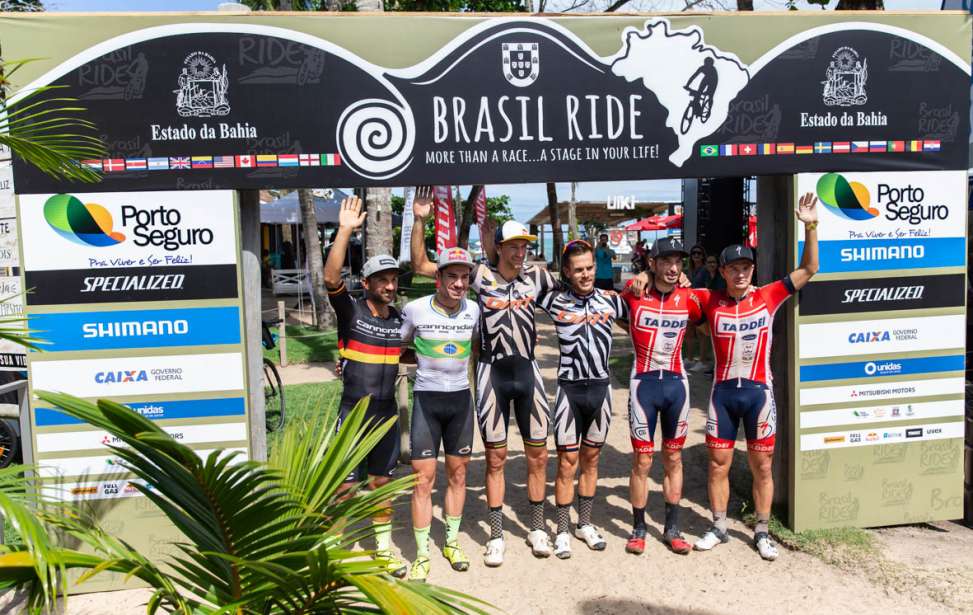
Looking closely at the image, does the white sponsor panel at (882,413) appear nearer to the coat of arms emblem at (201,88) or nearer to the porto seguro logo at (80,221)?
the coat of arms emblem at (201,88)

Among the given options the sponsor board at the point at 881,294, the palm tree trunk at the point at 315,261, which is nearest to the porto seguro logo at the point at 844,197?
the sponsor board at the point at 881,294

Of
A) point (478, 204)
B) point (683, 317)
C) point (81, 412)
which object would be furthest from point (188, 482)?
point (478, 204)

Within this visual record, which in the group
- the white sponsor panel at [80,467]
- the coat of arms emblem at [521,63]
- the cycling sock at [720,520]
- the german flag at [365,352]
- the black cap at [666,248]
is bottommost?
the cycling sock at [720,520]

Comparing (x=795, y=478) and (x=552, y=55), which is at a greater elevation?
(x=552, y=55)

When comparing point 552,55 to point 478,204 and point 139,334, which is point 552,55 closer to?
point 139,334

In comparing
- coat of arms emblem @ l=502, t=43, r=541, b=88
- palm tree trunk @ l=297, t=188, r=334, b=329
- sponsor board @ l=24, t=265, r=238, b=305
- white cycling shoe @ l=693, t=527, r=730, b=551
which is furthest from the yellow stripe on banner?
palm tree trunk @ l=297, t=188, r=334, b=329

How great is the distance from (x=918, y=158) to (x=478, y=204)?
971 cm

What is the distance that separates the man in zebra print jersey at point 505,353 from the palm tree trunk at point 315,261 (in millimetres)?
11196

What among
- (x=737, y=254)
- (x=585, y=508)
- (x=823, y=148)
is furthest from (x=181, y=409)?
(x=823, y=148)

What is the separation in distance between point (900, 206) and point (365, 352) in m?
3.89

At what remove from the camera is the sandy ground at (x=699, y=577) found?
13.9 feet

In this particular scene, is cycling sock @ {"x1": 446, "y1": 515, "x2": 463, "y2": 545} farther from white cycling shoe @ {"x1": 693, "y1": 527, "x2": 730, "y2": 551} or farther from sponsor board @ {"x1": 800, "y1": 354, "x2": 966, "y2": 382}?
sponsor board @ {"x1": 800, "y1": 354, "x2": 966, "y2": 382}

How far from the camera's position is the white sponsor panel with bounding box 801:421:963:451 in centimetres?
522

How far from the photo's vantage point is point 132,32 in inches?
173
